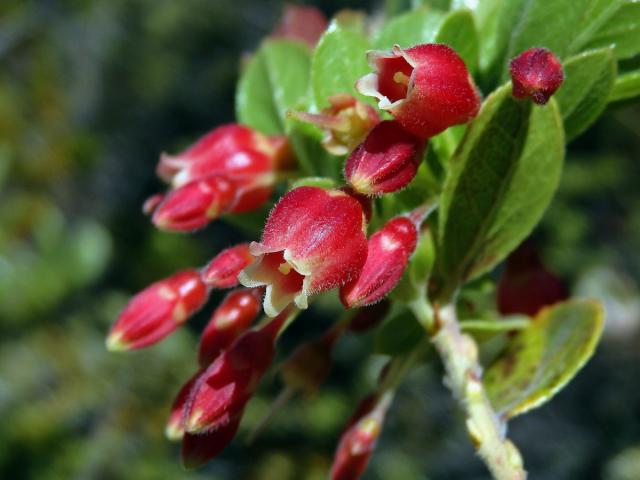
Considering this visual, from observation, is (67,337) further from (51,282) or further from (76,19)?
(76,19)

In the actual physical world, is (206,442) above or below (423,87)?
below

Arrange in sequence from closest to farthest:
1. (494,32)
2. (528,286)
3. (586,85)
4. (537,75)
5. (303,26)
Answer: (537,75), (586,85), (494,32), (528,286), (303,26)

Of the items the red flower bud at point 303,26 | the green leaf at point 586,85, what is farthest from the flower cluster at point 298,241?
the red flower bud at point 303,26

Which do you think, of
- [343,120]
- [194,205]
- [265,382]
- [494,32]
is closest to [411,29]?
[494,32]

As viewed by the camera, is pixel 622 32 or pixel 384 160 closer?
pixel 384 160

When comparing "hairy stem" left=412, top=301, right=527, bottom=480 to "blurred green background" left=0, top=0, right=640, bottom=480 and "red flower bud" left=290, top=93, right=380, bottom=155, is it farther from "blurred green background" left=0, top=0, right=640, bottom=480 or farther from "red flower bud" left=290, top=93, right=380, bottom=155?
"blurred green background" left=0, top=0, right=640, bottom=480

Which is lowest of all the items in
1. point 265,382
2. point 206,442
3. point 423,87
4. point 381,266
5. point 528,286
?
point 265,382

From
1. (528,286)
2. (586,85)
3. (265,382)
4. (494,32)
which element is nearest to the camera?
(586,85)

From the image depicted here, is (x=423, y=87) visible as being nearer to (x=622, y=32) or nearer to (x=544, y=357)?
(x=622, y=32)
